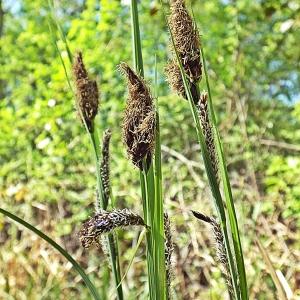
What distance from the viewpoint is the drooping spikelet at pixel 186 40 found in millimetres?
787

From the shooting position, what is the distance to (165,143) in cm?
385

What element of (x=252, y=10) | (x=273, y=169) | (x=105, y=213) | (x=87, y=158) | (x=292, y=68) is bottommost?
(x=105, y=213)

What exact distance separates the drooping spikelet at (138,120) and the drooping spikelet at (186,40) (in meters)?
0.06

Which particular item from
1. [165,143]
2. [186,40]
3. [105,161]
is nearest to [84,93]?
[105,161]

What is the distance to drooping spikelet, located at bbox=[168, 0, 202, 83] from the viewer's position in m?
0.79

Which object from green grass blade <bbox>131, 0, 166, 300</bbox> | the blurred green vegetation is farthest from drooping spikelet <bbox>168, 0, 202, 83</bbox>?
the blurred green vegetation

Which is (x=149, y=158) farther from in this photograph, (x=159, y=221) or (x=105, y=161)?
(x=105, y=161)

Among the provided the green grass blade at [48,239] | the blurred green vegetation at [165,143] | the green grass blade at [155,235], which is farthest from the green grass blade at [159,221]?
the blurred green vegetation at [165,143]

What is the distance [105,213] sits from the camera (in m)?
0.76

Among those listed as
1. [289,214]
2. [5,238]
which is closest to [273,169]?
[289,214]

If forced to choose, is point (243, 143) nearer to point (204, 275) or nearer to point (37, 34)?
point (204, 275)

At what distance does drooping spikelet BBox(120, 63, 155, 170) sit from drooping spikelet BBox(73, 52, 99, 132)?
179 mm

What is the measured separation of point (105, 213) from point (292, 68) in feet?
11.9

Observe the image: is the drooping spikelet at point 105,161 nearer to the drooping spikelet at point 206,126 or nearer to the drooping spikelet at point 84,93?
the drooping spikelet at point 84,93
